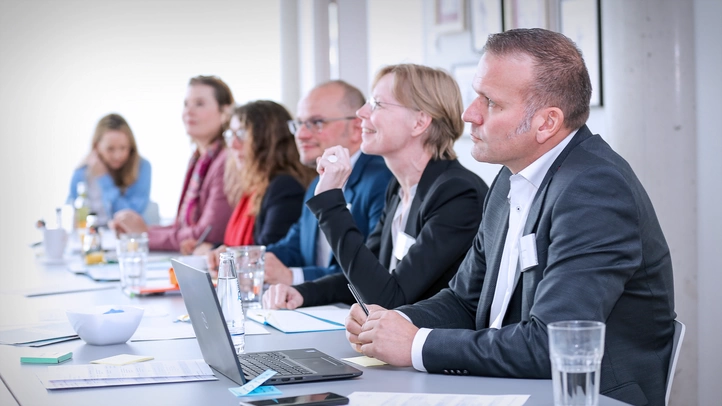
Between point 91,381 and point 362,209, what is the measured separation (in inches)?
67.0

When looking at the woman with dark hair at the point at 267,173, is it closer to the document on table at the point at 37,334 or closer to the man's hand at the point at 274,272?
Result: the man's hand at the point at 274,272

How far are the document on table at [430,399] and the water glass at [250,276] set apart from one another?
3.56ft

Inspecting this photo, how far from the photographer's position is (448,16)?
4.39 m

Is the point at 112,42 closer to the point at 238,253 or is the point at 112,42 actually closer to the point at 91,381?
the point at 238,253

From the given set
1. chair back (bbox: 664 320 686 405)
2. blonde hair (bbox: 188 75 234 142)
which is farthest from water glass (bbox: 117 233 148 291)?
blonde hair (bbox: 188 75 234 142)

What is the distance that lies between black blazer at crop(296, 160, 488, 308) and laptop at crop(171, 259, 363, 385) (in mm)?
653

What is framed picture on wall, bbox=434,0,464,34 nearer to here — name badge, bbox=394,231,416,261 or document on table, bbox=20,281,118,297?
name badge, bbox=394,231,416,261

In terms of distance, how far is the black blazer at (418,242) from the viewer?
2305 mm

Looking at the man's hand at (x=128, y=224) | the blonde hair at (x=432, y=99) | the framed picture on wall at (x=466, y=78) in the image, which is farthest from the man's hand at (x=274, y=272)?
the man's hand at (x=128, y=224)

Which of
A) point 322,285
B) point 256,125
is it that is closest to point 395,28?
point 256,125

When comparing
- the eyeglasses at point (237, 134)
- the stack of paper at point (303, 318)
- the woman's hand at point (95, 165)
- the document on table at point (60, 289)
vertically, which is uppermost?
the eyeglasses at point (237, 134)

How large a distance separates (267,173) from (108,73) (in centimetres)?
337

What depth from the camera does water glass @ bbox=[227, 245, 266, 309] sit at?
7.83 ft

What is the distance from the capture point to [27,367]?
167cm
